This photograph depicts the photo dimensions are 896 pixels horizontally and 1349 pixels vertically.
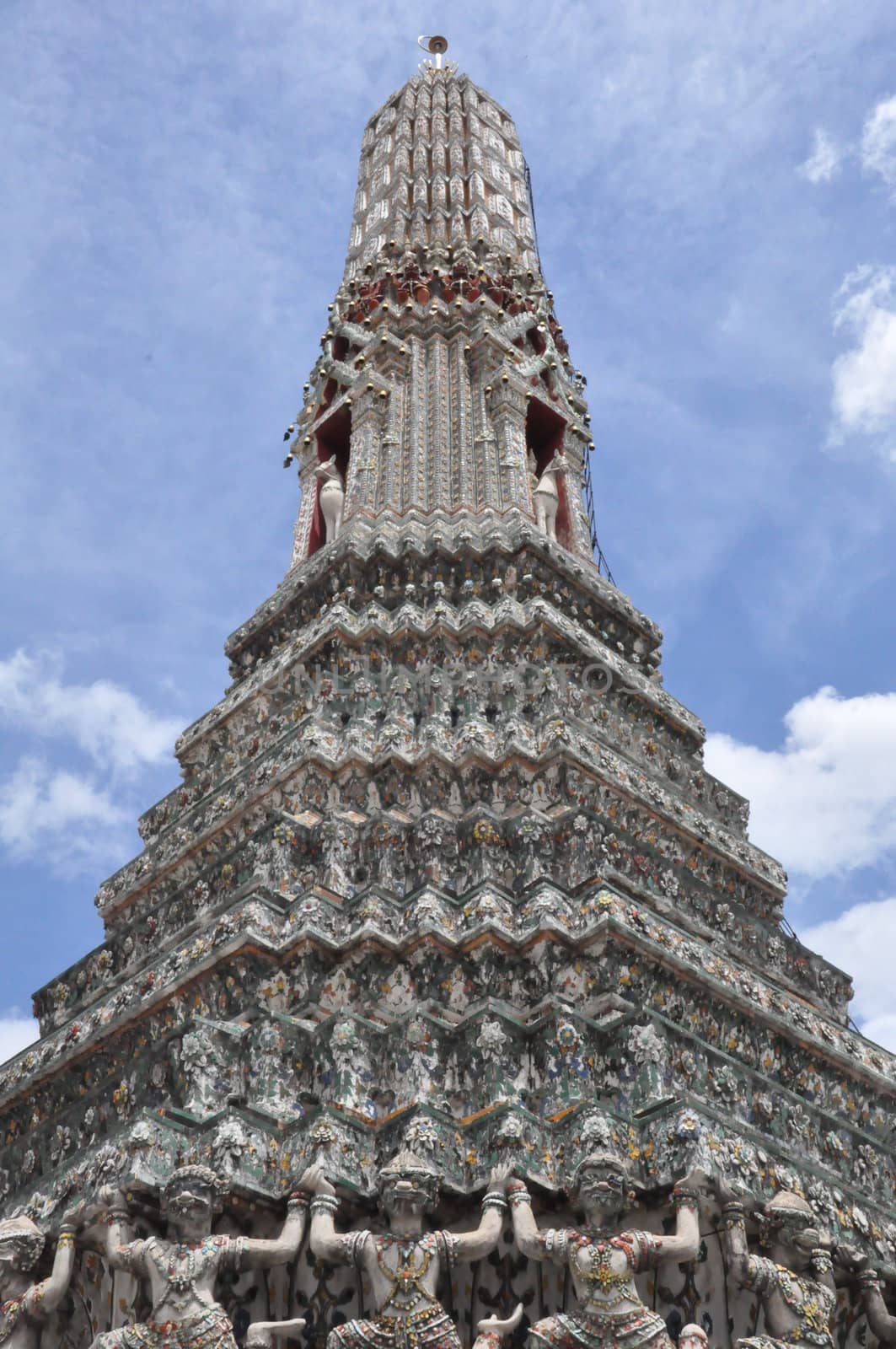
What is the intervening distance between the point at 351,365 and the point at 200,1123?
524 inches

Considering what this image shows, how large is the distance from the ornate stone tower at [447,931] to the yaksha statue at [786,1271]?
0.67 feet

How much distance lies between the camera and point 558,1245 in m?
9.03

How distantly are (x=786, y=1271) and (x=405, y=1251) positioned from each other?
226cm

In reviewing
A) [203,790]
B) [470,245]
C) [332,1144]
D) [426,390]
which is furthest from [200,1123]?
[470,245]

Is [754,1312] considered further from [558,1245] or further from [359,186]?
[359,186]

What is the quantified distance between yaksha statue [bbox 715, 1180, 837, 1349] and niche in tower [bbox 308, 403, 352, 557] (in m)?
12.6

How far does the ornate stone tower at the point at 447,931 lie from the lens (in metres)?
9.95

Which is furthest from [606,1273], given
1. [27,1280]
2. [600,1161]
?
[27,1280]

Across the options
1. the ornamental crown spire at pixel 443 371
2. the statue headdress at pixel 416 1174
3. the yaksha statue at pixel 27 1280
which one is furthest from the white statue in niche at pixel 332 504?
the statue headdress at pixel 416 1174

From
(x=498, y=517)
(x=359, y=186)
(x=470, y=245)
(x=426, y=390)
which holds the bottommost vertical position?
(x=498, y=517)

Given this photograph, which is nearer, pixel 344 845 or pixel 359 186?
pixel 344 845

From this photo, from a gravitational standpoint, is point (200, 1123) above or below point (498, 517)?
below

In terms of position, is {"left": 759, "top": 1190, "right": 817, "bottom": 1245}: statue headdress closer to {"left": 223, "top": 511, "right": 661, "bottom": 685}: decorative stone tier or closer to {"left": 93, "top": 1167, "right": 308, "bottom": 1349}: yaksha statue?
{"left": 93, "top": 1167, "right": 308, "bottom": 1349}: yaksha statue

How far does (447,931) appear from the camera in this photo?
12164 millimetres
